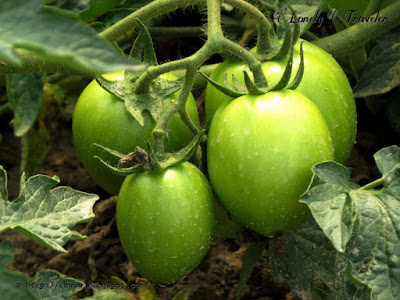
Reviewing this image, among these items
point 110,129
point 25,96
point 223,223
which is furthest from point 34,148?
point 223,223

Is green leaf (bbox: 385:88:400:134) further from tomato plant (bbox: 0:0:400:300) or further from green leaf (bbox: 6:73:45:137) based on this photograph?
green leaf (bbox: 6:73:45:137)

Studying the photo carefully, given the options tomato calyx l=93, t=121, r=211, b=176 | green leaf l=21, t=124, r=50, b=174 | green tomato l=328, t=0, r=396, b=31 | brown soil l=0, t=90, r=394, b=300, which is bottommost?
brown soil l=0, t=90, r=394, b=300

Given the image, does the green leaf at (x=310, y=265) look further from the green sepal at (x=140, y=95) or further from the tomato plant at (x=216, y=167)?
the green sepal at (x=140, y=95)

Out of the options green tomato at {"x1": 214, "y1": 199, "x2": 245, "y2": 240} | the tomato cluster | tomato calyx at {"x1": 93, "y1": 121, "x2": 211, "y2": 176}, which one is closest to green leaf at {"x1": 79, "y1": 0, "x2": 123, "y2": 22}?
the tomato cluster

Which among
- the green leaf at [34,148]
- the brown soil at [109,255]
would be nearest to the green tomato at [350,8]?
the brown soil at [109,255]

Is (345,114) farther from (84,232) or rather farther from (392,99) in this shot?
(84,232)

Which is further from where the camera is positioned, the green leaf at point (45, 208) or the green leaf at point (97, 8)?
the green leaf at point (97, 8)

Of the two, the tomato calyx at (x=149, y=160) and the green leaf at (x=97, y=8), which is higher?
the green leaf at (x=97, y=8)
